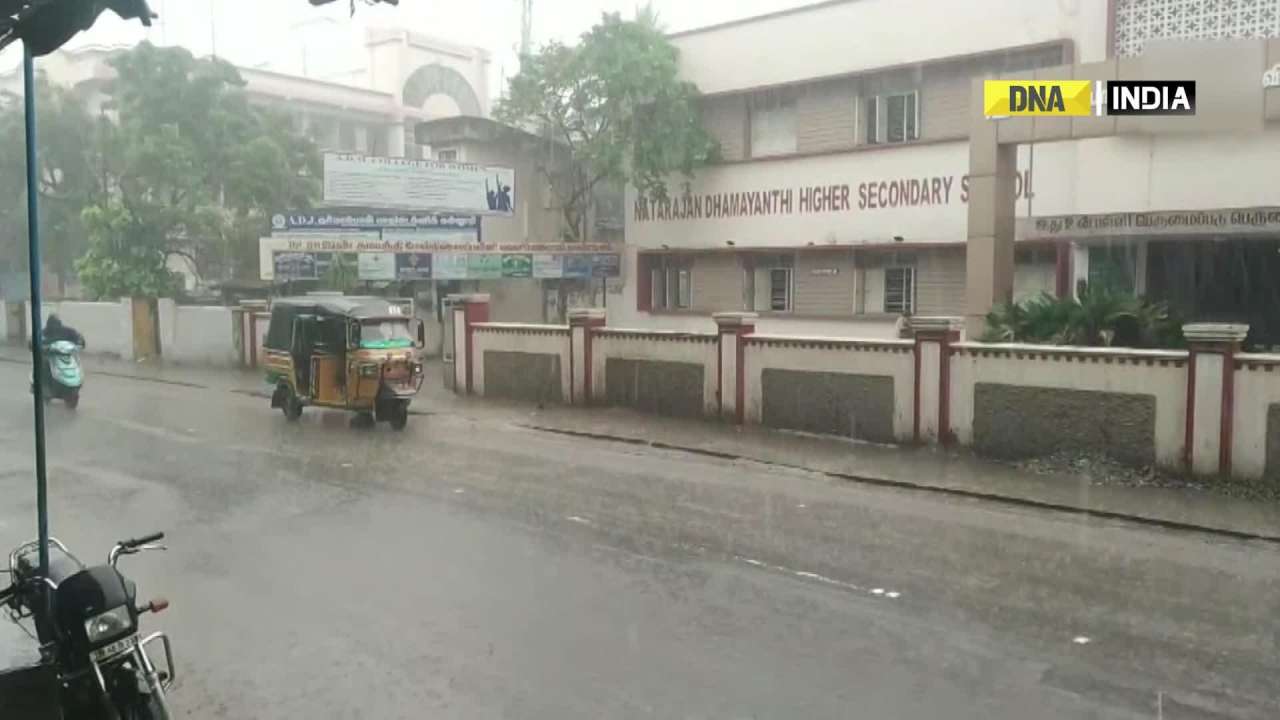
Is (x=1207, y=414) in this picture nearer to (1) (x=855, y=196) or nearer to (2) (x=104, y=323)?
(1) (x=855, y=196)

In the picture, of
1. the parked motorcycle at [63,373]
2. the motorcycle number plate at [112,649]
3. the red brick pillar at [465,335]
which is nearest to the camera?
the motorcycle number plate at [112,649]

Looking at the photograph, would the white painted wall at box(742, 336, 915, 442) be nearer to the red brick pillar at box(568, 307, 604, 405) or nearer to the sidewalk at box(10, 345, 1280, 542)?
the sidewalk at box(10, 345, 1280, 542)

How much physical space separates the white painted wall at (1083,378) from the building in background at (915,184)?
518cm

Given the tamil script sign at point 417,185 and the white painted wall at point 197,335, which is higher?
the tamil script sign at point 417,185

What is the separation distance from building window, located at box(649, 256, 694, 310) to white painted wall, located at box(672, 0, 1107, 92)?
4.56 metres

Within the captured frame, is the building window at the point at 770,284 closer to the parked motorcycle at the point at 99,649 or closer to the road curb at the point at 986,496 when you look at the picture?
the road curb at the point at 986,496

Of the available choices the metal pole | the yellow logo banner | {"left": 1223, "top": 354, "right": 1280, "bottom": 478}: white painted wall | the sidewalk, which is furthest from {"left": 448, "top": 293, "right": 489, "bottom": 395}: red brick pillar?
the metal pole

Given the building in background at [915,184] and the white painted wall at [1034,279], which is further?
the white painted wall at [1034,279]

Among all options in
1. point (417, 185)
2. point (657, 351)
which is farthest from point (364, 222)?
point (657, 351)

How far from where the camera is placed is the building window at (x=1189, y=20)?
57.4 feet

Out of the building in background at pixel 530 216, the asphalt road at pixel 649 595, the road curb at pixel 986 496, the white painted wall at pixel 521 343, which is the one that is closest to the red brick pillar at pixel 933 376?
the road curb at pixel 986 496

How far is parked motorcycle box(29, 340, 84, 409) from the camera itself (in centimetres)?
1780

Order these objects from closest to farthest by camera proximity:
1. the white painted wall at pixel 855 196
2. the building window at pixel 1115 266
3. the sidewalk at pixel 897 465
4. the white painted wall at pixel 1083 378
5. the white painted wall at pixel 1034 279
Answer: the sidewalk at pixel 897 465, the white painted wall at pixel 1083 378, the building window at pixel 1115 266, the white painted wall at pixel 855 196, the white painted wall at pixel 1034 279

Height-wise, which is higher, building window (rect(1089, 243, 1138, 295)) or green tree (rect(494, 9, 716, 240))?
green tree (rect(494, 9, 716, 240))
